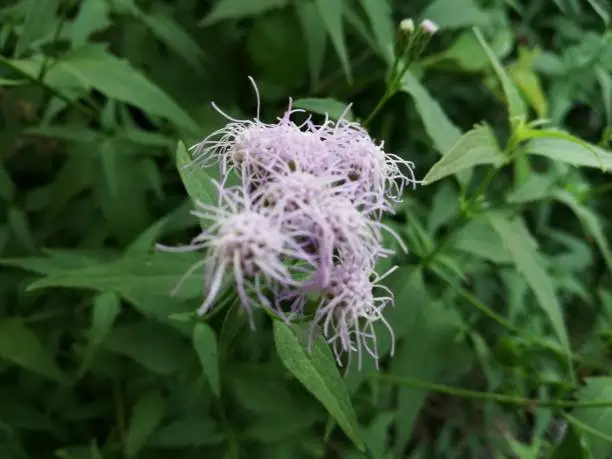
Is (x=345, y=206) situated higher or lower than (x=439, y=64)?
higher

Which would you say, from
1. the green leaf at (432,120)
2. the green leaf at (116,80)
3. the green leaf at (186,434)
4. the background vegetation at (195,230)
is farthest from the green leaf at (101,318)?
the green leaf at (432,120)

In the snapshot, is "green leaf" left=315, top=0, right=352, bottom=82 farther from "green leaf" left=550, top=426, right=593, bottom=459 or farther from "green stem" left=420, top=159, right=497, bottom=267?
"green leaf" left=550, top=426, right=593, bottom=459

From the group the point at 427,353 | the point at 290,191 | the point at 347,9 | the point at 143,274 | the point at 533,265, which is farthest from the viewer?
the point at 347,9

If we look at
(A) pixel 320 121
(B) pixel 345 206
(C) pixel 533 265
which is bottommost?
(C) pixel 533 265

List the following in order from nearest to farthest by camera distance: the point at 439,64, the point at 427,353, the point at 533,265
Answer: the point at 533,265, the point at 427,353, the point at 439,64

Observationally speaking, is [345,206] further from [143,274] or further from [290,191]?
[143,274]

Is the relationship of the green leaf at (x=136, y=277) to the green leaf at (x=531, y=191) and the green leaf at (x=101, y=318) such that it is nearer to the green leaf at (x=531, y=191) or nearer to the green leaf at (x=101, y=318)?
the green leaf at (x=101, y=318)

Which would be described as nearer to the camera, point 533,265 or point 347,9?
point 533,265

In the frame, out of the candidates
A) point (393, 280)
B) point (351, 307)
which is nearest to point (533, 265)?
point (393, 280)
